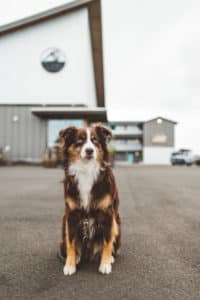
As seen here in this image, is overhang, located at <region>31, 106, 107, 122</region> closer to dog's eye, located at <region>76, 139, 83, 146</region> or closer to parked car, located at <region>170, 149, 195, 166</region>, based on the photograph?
dog's eye, located at <region>76, 139, 83, 146</region>

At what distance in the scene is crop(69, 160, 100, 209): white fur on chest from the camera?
1837mm

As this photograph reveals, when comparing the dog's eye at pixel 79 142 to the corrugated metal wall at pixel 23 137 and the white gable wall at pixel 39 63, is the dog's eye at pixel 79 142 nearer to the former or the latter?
the corrugated metal wall at pixel 23 137

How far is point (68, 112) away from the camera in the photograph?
12.6 m

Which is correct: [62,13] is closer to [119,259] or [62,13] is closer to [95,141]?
[95,141]

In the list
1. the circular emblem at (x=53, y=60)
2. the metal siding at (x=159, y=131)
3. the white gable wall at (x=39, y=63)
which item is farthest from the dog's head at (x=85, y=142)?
the metal siding at (x=159, y=131)

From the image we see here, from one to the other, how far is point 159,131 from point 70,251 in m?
31.3

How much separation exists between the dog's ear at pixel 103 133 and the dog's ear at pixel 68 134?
0.20 metres

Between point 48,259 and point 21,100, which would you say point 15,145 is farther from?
point 48,259

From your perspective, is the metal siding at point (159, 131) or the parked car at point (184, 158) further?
the metal siding at point (159, 131)

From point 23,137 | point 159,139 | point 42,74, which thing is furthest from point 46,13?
point 159,139

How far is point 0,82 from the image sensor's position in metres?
14.4

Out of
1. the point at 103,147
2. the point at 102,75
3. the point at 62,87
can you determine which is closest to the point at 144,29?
the point at 62,87

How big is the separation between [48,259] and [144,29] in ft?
50.6

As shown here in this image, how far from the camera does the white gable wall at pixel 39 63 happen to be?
46.4ft
